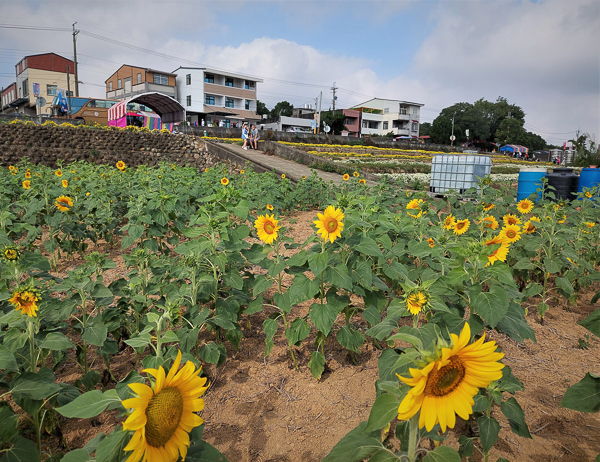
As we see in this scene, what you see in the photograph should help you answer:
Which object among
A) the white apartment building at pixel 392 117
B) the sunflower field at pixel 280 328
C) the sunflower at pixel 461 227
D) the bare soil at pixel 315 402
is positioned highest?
the white apartment building at pixel 392 117

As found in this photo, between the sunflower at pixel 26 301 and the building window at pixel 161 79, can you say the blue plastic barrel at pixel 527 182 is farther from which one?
the building window at pixel 161 79

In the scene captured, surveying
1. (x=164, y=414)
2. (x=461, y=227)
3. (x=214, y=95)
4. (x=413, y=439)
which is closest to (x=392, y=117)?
(x=214, y=95)

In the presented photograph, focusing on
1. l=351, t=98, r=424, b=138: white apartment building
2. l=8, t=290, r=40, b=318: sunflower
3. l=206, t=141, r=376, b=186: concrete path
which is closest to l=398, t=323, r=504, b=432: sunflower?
l=8, t=290, r=40, b=318: sunflower

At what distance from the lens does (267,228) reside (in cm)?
218

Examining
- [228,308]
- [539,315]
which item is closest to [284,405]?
[228,308]

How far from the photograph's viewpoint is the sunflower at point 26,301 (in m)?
1.44

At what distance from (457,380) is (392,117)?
210 ft

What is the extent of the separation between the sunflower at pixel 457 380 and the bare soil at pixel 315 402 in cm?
105

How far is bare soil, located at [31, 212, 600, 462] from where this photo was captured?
1660 mm

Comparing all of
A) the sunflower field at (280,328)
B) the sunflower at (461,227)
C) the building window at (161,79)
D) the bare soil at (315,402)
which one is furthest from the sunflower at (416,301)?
the building window at (161,79)

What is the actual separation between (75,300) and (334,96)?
54.3m

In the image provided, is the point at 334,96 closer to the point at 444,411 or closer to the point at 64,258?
the point at 64,258

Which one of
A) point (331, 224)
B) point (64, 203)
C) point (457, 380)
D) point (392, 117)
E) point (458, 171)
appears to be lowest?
point (64, 203)

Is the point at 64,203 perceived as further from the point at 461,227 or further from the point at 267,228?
the point at 461,227
